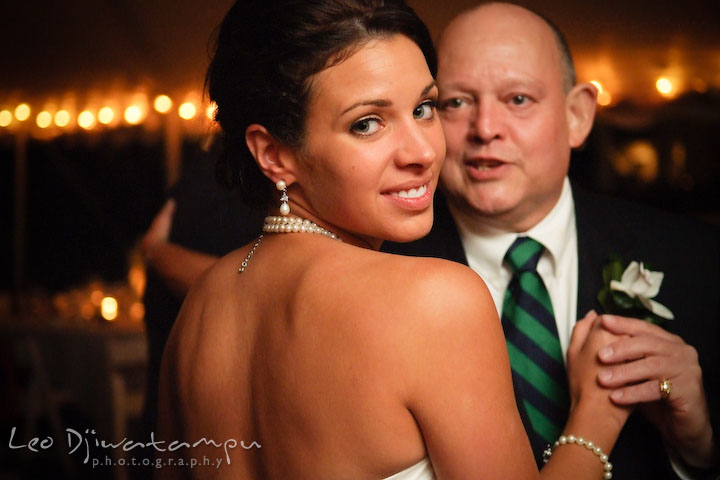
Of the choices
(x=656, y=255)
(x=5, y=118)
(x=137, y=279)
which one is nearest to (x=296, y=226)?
(x=656, y=255)

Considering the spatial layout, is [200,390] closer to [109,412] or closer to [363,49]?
[363,49]

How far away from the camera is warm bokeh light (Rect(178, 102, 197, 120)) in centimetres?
769

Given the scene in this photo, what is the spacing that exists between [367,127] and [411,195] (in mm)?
165

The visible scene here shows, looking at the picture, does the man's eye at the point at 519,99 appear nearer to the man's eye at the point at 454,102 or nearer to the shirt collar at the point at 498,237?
the man's eye at the point at 454,102

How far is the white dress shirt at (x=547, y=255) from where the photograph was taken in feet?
6.61

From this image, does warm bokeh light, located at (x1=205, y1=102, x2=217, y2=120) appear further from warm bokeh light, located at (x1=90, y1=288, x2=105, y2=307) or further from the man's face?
warm bokeh light, located at (x1=90, y1=288, x2=105, y2=307)

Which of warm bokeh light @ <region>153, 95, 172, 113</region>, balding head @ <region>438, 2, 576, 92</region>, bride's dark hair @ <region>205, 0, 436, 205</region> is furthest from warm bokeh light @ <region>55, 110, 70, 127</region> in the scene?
bride's dark hair @ <region>205, 0, 436, 205</region>

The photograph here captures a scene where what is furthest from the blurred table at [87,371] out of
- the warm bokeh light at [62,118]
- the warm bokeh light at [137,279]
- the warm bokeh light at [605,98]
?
the warm bokeh light at [605,98]

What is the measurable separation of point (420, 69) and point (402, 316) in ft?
1.68

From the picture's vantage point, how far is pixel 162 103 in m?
7.84

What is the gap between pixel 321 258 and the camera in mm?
1276

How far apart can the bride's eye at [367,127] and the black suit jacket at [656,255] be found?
0.74 m

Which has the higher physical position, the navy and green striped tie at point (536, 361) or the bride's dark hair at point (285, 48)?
the bride's dark hair at point (285, 48)

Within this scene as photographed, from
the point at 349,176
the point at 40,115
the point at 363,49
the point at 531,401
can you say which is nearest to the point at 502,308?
the point at 531,401
